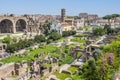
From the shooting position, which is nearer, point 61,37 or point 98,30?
point 61,37

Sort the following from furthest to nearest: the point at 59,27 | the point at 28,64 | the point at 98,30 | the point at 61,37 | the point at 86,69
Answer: the point at 59,27
the point at 98,30
the point at 61,37
the point at 28,64
the point at 86,69

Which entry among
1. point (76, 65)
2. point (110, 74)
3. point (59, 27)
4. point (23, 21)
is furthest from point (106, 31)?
point (110, 74)

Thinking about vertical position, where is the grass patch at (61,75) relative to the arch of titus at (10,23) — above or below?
below

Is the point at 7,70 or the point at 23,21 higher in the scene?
the point at 23,21

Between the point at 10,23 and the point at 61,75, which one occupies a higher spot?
the point at 10,23

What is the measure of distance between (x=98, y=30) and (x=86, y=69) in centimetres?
3595

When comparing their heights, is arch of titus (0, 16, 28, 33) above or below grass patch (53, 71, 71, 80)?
above

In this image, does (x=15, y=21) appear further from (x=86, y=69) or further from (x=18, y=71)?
(x=86, y=69)

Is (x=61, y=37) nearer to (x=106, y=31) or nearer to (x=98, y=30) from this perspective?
(x=98, y=30)

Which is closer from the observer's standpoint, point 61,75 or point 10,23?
point 61,75

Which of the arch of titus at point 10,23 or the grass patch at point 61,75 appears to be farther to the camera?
the arch of titus at point 10,23

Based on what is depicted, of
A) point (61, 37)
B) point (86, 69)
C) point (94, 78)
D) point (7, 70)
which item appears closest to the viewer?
point (94, 78)

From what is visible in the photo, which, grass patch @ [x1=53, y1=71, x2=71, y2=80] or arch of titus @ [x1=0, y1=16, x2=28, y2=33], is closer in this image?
grass patch @ [x1=53, y1=71, x2=71, y2=80]

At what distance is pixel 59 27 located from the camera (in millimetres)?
59062
